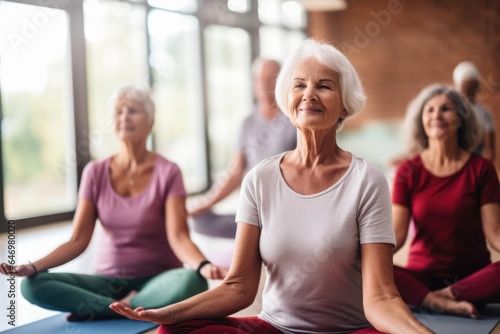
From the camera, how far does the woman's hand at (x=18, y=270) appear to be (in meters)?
2.59

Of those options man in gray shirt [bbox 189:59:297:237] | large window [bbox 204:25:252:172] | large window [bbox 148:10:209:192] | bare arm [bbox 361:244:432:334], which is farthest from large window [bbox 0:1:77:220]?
Result: bare arm [bbox 361:244:432:334]

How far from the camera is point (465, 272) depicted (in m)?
3.07

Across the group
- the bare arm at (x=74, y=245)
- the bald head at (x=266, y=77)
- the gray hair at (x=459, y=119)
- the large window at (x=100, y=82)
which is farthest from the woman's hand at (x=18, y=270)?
the large window at (x=100, y=82)

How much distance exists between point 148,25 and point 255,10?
8.01ft

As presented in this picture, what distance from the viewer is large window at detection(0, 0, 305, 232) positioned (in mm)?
5906

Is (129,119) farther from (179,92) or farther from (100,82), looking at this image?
(179,92)

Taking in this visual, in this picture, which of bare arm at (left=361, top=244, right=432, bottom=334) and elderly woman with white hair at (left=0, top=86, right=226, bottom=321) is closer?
bare arm at (left=361, top=244, right=432, bottom=334)

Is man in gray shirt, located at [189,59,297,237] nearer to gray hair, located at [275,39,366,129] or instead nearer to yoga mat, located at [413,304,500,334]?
yoga mat, located at [413,304,500,334]

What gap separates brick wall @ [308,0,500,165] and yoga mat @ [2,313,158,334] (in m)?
7.84

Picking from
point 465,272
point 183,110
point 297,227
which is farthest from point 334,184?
point 183,110

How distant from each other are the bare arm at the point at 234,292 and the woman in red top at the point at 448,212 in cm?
123

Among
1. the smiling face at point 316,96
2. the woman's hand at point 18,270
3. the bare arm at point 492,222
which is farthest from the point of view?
the bare arm at point 492,222

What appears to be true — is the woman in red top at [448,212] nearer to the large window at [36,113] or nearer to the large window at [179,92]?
the large window at [36,113]

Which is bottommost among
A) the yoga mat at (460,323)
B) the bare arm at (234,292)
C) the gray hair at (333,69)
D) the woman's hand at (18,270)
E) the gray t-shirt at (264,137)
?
the yoga mat at (460,323)
